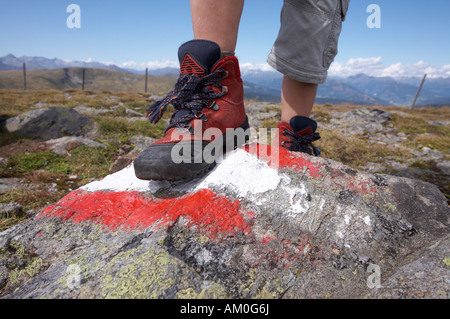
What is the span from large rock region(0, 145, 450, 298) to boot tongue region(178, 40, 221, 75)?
66 centimetres

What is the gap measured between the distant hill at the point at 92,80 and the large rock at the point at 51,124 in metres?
151

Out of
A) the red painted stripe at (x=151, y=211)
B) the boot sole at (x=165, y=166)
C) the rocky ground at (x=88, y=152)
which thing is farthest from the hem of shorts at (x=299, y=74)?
the red painted stripe at (x=151, y=211)

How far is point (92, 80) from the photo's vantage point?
583ft

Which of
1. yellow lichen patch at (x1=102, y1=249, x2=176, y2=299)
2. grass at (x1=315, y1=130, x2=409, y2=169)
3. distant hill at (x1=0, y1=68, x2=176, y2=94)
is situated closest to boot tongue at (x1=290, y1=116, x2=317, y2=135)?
yellow lichen patch at (x1=102, y1=249, x2=176, y2=299)

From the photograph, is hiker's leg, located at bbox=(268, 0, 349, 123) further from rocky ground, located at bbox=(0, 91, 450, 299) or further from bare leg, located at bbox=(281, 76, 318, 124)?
rocky ground, located at bbox=(0, 91, 450, 299)

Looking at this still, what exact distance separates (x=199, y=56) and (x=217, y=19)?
272 mm

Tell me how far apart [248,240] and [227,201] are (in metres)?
0.27

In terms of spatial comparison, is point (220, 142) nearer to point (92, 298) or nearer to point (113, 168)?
point (92, 298)

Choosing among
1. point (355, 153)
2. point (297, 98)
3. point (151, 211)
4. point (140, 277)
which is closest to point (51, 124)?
point (151, 211)

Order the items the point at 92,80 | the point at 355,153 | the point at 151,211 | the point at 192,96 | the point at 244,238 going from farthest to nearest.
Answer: the point at 92,80 < the point at 355,153 < the point at 192,96 < the point at 151,211 < the point at 244,238

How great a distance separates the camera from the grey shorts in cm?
194

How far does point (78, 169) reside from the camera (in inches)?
143

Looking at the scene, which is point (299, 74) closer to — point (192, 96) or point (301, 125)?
point (301, 125)

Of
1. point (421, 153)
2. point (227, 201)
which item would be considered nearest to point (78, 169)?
point (227, 201)
